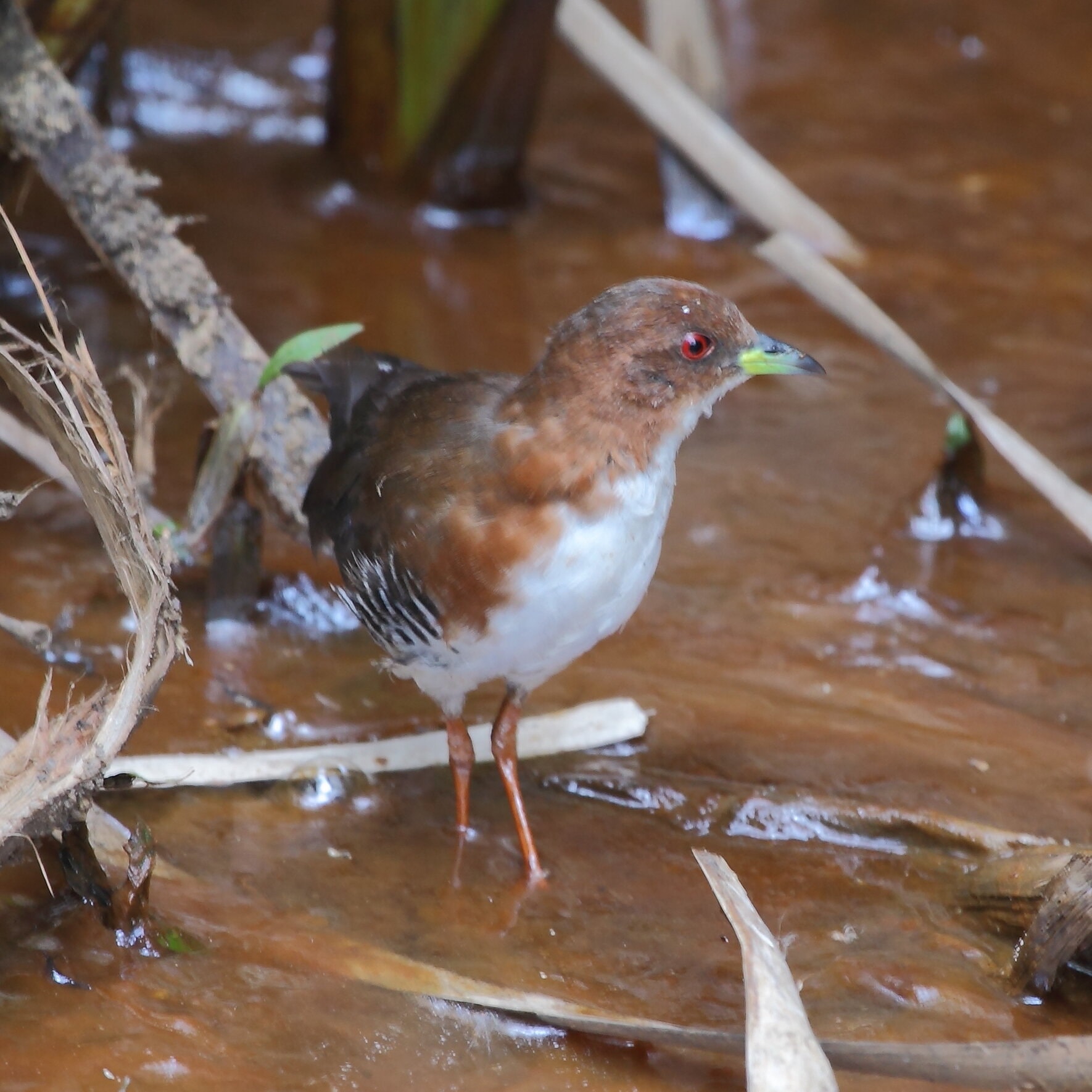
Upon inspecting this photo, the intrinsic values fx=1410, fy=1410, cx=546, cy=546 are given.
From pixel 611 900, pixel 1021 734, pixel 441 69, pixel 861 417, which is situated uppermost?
pixel 441 69

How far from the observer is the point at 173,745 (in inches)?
140

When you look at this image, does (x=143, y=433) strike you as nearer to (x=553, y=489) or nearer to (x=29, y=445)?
(x=29, y=445)

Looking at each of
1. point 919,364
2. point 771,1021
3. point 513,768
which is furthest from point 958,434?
point 771,1021

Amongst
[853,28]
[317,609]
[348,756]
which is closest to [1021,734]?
[348,756]

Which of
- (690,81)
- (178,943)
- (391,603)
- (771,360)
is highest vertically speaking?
(690,81)

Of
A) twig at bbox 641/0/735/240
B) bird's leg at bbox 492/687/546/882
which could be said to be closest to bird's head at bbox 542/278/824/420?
bird's leg at bbox 492/687/546/882

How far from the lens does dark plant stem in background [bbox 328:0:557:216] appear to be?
6.05m

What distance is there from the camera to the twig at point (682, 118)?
604cm

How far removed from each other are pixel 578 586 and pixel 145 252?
6.31 feet

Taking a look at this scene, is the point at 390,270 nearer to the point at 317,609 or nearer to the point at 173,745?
the point at 317,609

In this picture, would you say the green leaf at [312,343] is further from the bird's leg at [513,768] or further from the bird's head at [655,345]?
the bird's leg at [513,768]

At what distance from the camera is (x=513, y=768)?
137 inches

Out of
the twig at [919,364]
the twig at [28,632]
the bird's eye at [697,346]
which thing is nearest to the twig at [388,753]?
the twig at [28,632]

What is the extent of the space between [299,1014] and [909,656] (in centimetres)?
218
